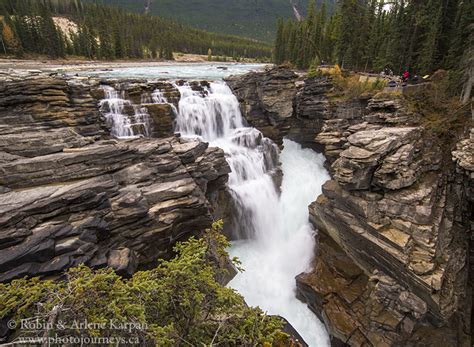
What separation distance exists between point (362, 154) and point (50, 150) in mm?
20842

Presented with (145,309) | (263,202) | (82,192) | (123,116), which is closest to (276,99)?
(263,202)

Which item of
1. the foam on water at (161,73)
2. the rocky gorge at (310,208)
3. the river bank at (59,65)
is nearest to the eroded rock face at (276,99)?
the rocky gorge at (310,208)

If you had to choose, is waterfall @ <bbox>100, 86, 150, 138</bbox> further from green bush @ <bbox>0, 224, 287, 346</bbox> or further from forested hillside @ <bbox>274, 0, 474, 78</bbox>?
forested hillside @ <bbox>274, 0, 474, 78</bbox>

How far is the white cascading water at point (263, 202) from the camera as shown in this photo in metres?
20.0

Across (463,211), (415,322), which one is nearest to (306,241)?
(415,322)

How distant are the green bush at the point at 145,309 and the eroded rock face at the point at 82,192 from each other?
3.71 m

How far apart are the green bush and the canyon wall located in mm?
11917

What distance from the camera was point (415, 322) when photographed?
47.8 feet

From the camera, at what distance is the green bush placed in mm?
5188

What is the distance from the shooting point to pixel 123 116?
23.9 m

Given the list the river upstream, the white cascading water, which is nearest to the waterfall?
the river upstream

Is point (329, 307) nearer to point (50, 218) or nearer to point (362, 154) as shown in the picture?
point (362, 154)

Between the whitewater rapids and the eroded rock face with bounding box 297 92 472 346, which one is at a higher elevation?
the eroded rock face with bounding box 297 92 472 346

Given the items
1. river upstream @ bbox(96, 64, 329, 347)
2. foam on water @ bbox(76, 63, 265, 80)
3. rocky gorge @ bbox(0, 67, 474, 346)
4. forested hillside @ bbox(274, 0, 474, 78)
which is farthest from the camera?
foam on water @ bbox(76, 63, 265, 80)
